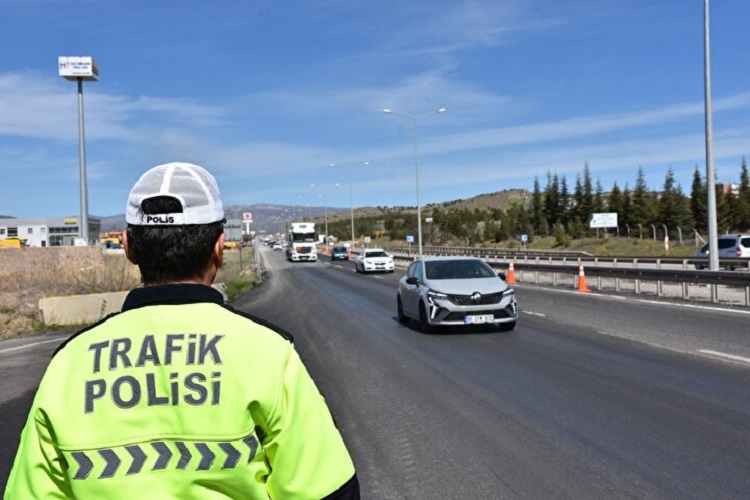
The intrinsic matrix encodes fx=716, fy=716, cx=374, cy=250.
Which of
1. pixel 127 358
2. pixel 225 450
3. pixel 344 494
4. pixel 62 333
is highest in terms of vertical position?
pixel 127 358

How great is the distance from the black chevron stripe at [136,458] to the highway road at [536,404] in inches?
149

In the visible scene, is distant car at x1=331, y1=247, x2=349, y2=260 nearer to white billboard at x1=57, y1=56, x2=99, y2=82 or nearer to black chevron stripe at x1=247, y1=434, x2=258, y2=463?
white billboard at x1=57, y1=56, x2=99, y2=82

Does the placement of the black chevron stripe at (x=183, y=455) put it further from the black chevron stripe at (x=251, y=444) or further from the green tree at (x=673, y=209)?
the green tree at (x=673, y=209)

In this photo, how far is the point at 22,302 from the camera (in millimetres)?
23328

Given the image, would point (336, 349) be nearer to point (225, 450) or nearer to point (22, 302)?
point (225, 450)

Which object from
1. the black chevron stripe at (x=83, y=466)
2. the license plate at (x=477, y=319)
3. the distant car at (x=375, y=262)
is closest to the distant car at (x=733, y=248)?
the distant car at (x=375, y=262)

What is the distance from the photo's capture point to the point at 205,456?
5.69 ft

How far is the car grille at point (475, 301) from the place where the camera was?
573 inches

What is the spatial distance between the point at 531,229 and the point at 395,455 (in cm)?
10890

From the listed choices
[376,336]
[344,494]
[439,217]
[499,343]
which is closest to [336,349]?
[376,336]

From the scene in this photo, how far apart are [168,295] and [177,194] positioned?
32 cm

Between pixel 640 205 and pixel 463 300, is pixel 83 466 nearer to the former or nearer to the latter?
pixel 463 300

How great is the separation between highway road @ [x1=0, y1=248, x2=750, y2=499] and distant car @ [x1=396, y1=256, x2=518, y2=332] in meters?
0.41

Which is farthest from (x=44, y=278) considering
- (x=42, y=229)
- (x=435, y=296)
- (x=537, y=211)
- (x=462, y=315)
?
(x=42, y=229)
